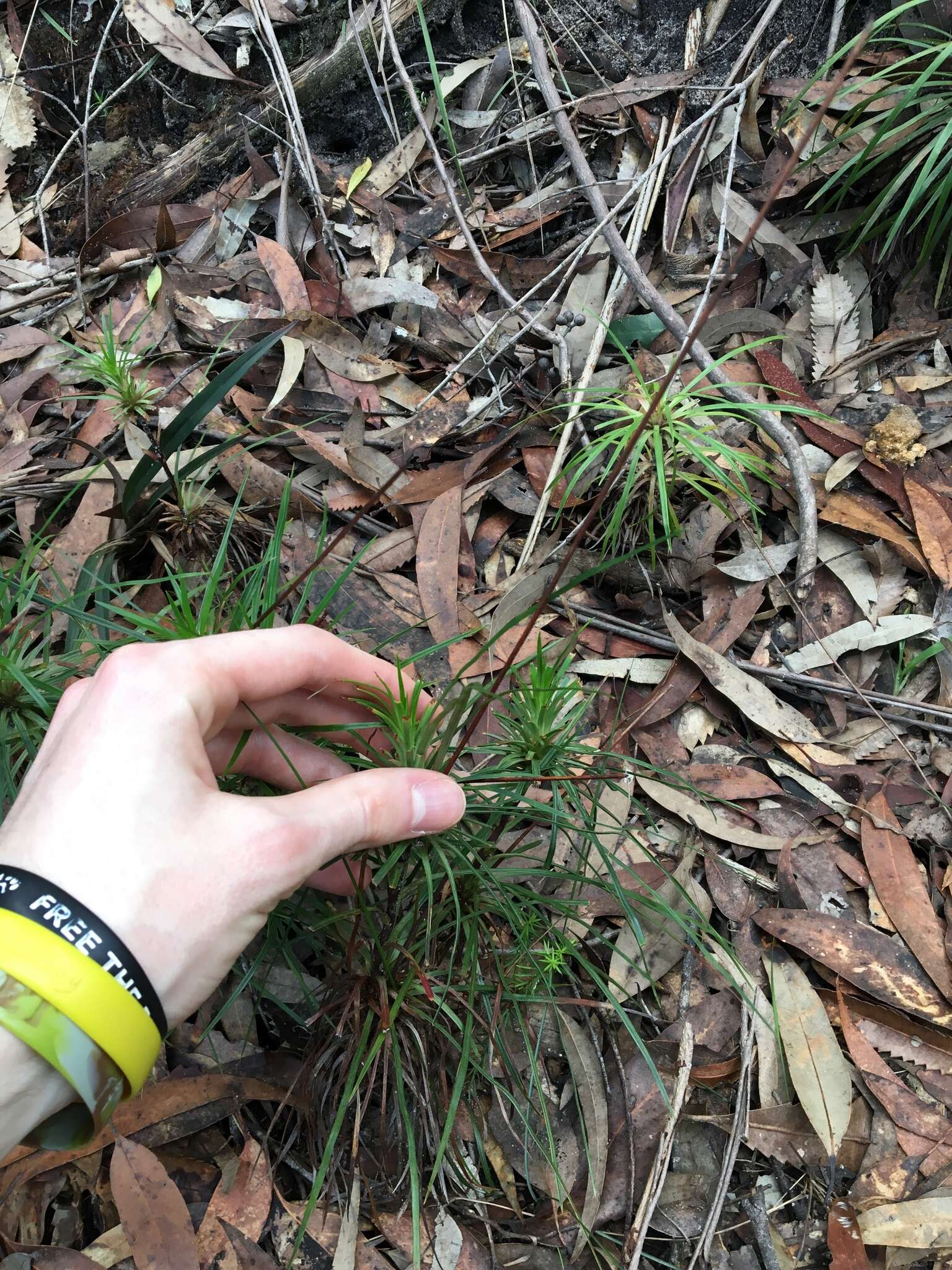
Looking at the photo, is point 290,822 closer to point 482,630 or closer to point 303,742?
point 303,742

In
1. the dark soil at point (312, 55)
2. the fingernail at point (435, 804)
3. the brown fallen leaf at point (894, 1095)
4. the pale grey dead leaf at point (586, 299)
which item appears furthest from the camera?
the dark soil at point (312, 55)

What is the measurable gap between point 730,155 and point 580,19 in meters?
0.51

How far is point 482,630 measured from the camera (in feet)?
5.81

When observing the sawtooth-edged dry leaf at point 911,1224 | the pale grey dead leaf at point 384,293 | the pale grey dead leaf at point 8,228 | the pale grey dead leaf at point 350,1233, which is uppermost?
the pale grey dead leaf at point 8,228

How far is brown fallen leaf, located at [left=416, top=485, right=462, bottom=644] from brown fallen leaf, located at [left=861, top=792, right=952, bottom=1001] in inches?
34.7

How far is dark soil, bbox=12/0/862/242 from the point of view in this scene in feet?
7.09

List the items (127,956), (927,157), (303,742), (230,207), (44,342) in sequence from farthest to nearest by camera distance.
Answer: (230,207), (44,342), (927,157), (303,742), (127,956)

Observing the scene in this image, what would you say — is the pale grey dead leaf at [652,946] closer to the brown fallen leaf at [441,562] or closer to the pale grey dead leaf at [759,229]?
the brown fallen leaf at [441,562]

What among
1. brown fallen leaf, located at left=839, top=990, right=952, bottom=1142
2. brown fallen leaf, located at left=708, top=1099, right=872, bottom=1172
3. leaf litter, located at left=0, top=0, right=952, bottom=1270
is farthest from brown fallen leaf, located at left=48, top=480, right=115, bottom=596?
brown fallen leaf, located at left=839, top=990, right=952, bottom=1142

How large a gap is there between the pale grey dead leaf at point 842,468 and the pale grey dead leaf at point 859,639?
0.33 m

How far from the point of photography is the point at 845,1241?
4.34 feet

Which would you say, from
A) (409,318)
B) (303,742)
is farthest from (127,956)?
(409,318)

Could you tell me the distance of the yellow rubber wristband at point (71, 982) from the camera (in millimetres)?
853

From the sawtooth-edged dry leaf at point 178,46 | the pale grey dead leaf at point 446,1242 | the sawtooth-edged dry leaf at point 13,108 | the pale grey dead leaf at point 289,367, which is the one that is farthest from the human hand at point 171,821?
the sawtooth-edged dry leaf at point 13,108
